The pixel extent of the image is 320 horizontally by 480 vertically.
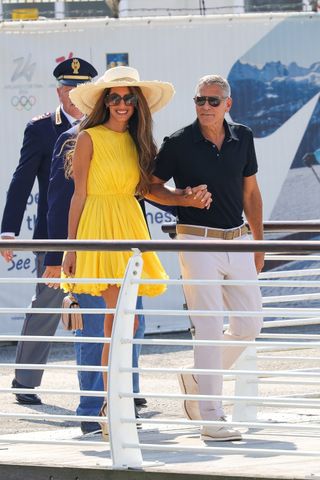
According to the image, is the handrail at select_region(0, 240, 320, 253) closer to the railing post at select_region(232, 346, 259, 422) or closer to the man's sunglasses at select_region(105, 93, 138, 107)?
the man's sunglasses at select_region(105, 93, 138, 107)

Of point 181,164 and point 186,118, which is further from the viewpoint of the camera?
point 186,118

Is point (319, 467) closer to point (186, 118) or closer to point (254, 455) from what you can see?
point (254, 455)

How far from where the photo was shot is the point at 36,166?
30.6ft

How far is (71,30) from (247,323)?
675cm

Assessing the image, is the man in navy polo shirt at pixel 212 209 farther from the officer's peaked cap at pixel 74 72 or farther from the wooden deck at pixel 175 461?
the officer's peaked cap at pixel 74 72

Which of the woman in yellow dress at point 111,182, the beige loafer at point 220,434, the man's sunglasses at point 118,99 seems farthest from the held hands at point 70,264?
the beige loafer at point 220,434

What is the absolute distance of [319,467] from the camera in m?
6.52

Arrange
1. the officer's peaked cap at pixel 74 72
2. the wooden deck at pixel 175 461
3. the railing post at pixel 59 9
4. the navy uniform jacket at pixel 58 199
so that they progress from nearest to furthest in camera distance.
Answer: the wooden deck at pixel 175 461 < the navy uniform jacket at pixel 58 199 < the officer's peaked cap at pixel 74 72 < the railing post at pixel 59 9

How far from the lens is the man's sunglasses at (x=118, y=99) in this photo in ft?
25.0

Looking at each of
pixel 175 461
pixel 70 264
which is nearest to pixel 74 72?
pixel 70 264

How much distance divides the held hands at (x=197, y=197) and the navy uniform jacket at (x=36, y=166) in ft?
6.43

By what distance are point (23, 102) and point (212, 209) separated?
21.6 ft

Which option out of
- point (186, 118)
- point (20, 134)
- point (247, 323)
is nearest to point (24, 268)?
point (20, 134)

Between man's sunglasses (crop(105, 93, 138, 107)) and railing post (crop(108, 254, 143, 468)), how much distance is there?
4.05ft
